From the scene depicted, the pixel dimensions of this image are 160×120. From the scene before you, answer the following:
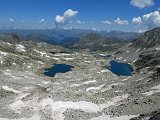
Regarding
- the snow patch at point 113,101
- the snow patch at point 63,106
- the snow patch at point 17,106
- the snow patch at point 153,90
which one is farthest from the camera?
the snow patch at point 153,90

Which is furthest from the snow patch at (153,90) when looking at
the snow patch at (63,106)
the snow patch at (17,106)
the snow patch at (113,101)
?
the snow patch at (17,106)

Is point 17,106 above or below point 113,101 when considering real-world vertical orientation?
below

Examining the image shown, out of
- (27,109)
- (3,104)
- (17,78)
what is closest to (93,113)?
(27,109)

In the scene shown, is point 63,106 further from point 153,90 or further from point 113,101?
point 153,90

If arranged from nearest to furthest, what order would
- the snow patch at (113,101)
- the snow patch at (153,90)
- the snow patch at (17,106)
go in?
the snow patch at (17,106) < the snow patch at (113,101) < the snow patch at (153,90)

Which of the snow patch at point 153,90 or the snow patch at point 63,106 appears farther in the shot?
the snow patch at point 153,90

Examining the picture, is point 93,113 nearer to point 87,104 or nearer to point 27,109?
point 87,104

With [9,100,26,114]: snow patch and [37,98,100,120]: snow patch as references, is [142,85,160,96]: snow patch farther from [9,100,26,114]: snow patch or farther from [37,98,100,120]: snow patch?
[9,100,26,114]: snow patch

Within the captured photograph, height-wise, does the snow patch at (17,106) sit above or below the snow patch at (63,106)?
below

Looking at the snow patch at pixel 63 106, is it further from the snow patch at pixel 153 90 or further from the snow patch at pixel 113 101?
the snow patch at pixel 153 90

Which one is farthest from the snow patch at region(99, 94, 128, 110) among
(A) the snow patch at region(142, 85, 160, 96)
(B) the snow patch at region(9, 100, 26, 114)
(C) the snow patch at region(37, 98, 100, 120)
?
(B) the snow patch at region(9, 100, 26, 114)

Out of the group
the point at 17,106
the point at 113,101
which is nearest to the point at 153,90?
the point at 113,101
